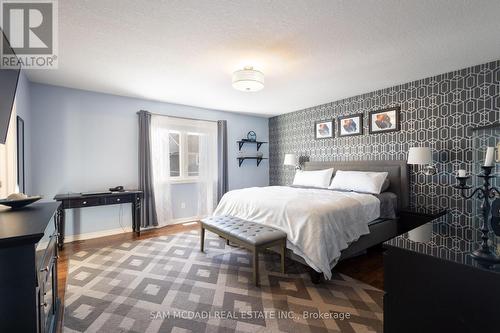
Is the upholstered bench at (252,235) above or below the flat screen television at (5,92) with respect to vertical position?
below

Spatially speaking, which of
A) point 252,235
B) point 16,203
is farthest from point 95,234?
point 252,235

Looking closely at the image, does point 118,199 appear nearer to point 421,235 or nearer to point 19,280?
point 19,280

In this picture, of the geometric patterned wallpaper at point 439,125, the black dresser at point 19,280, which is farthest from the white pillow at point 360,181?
the black dresser at point 19,280

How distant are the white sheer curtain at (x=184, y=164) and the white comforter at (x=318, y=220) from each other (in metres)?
2.00

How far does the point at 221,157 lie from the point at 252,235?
2975mm

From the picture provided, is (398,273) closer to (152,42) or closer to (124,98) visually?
(152,42)

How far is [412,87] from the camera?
3516 millimetres

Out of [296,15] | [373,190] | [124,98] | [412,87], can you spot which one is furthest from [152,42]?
[412,87]

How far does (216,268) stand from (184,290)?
1.67 feet

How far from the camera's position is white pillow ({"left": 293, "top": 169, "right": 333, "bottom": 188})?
13.8ft

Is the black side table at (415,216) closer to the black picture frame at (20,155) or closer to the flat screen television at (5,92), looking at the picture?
the flat screen television at (5,92)

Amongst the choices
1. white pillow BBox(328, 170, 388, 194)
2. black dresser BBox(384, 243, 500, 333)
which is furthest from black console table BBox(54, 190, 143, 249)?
black dresser BBox(384, 243, 500, 333)

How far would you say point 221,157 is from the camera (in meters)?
5.19

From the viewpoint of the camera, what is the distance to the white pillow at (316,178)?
4.20 m
